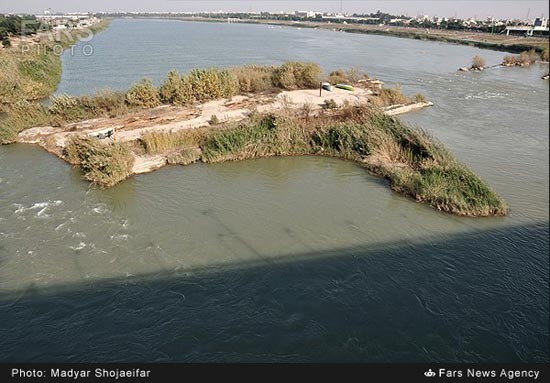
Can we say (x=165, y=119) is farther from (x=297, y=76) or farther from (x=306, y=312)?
(x=306, y=312)

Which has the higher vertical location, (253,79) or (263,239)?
(253,79)

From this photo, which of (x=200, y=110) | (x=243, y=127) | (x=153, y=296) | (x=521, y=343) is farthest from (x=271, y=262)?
(x=200, y=110)

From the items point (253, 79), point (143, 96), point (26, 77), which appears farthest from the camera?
point (26, 77)

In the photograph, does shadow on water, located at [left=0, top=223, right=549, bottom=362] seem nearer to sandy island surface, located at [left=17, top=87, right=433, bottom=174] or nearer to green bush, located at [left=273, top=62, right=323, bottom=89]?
sandy island surface, located at [left=17, top=87, right=433, bottom=174]

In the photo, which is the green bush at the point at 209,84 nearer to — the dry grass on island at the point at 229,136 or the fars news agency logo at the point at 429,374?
the dry grass on island at the point at 229,136

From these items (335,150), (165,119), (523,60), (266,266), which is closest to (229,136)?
(165,119)
